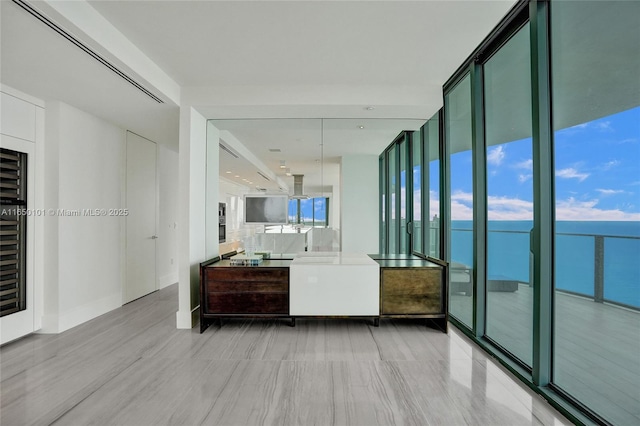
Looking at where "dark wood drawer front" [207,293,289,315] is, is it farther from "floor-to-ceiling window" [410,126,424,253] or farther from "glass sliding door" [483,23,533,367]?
"glass sliding door" [483,23,533,367]

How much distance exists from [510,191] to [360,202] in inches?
64.8

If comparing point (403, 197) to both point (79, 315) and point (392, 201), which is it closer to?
point (392, 201)

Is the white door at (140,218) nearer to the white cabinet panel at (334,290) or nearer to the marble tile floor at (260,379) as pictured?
the marble tile floor at (260,379)

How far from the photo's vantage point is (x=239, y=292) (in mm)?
3500

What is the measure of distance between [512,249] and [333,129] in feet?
7.58

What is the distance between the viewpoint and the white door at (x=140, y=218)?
4.86 m

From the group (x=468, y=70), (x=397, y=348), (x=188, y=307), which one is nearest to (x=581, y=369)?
(x=397, y=348)

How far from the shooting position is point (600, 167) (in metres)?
2.32

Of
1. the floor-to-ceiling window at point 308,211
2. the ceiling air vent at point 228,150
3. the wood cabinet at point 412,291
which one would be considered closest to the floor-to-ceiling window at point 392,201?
the wood cabinet at point 412,291

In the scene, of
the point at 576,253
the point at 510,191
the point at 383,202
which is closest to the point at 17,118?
the point at 383,202

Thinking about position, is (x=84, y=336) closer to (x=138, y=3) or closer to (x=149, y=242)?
(x=149, y=242)

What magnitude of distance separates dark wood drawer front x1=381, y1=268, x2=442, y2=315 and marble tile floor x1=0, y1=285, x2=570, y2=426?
0.89 feet

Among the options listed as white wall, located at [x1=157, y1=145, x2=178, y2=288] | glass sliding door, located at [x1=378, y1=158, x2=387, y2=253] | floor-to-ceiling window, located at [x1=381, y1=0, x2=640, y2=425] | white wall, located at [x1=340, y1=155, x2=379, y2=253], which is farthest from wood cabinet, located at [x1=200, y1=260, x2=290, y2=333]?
white wall, located at [x1=157, y1=145, x2=178, y2=288]

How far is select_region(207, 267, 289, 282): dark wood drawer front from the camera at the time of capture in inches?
138
